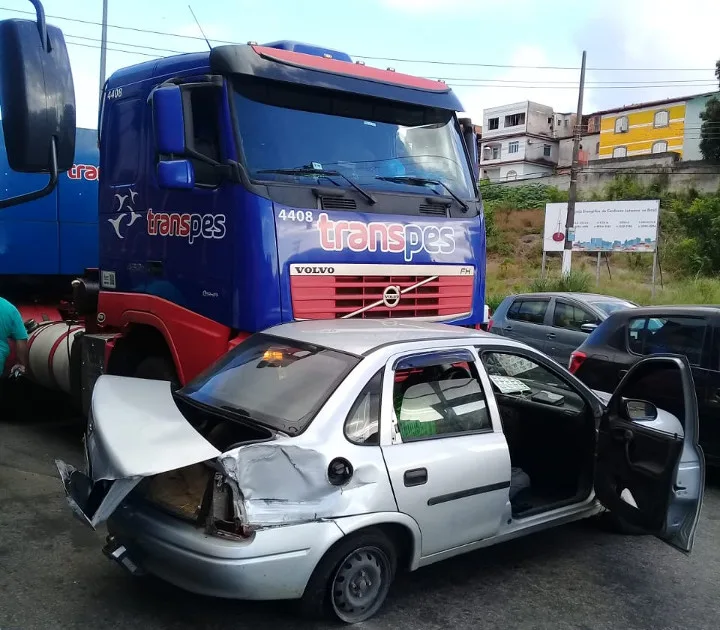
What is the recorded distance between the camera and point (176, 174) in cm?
479

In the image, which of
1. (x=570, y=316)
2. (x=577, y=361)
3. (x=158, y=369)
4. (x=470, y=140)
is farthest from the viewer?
(x=570, y=316)

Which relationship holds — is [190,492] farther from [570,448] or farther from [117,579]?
[570,448]

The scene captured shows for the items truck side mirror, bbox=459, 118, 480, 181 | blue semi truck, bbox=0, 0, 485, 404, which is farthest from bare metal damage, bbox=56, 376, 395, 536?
truck side mirror, bbox=459, 118, 480, 181

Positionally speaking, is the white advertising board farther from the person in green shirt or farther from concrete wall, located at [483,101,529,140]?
concrete wall, located at [483,101,529,140]

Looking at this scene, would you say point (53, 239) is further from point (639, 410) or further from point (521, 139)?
point (521, 139)

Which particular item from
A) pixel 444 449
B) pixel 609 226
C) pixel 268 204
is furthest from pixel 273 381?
pixel 609 226

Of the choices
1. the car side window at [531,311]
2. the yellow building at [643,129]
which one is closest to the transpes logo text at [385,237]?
the car side window at [531,311]

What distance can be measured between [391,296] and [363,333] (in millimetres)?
1288

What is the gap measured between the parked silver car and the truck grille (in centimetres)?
55

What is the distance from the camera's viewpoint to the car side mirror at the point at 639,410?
394 centimetres

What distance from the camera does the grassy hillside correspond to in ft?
75.5

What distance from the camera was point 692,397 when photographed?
3.77 m

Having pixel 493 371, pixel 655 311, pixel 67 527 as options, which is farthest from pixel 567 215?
pixel 67 527

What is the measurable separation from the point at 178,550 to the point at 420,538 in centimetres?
117
